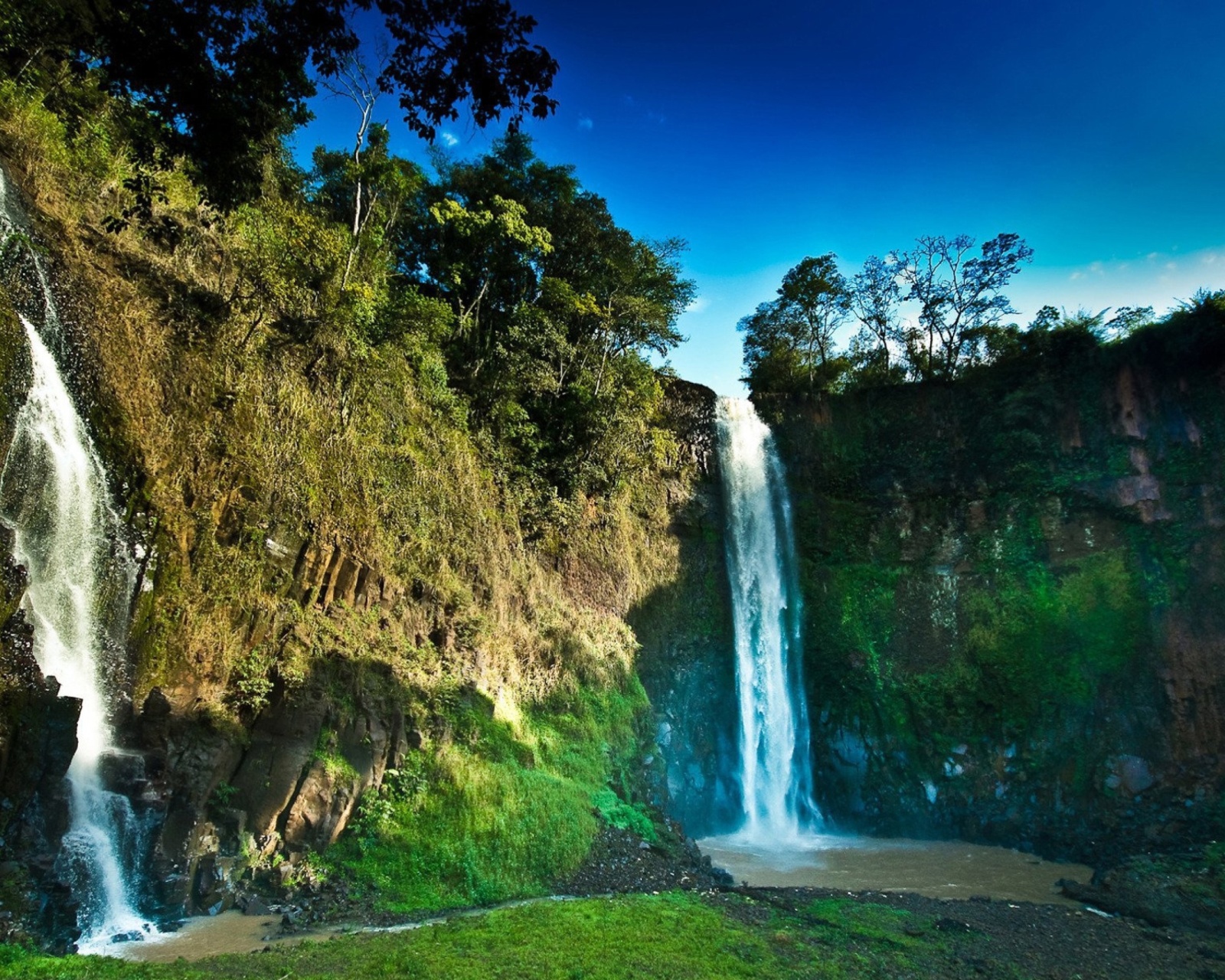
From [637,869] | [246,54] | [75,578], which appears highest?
[246,54]

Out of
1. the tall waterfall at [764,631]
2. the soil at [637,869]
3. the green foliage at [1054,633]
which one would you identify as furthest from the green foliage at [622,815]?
the green foliage at [1054,633]

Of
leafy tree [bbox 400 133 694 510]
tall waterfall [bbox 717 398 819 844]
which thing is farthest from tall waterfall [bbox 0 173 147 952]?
tall waterfall [bbox 717 398 819 844]

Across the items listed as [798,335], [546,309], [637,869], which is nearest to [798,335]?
[798,335]

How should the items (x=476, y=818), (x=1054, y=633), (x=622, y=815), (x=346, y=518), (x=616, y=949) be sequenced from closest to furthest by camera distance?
(x=616, y=949), (x=476, y=818), (x=346, y=518), (x=622, y=815), (x=1054, y=633)

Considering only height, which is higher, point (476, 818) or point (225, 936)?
point (476, 818)

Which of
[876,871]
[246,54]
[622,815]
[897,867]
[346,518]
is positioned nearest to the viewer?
[246,54]

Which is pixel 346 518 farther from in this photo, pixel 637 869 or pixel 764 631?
pixel 764 631

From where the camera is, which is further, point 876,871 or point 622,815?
point 876,871

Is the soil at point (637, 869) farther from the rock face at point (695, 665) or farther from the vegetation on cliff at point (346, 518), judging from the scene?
the rock face at point (695, 665)

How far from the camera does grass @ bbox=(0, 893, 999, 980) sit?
6.52m

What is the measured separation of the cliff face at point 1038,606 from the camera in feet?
53.9

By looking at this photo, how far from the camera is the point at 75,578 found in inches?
334

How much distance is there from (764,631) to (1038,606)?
23.9ft

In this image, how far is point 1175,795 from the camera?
1556cm
